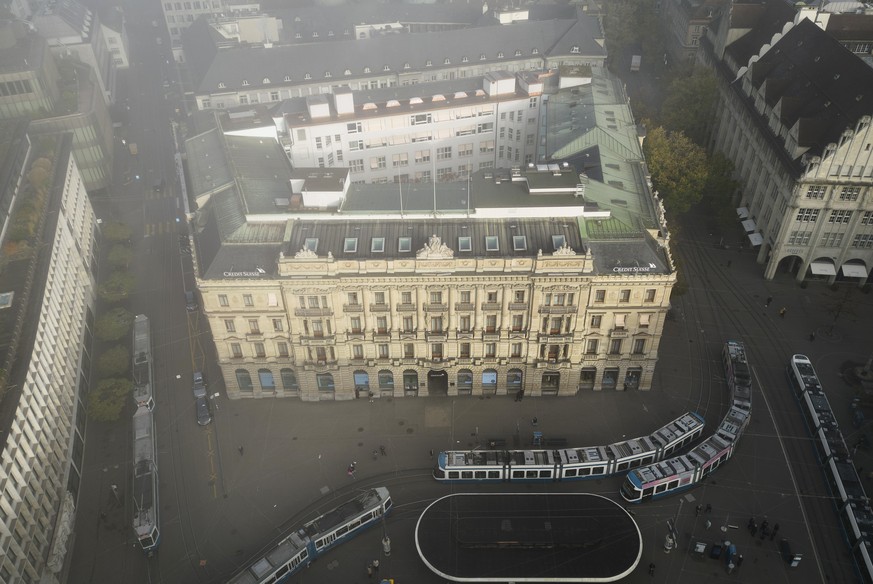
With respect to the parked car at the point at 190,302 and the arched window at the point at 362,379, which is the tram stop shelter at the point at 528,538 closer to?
the arched window at the point at 362,379

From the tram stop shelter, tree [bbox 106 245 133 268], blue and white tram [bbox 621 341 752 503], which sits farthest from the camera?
tree [bbox 106 245 133 268]

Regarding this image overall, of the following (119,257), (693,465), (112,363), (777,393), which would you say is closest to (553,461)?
(693,465)

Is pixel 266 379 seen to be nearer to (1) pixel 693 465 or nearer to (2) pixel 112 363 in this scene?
(2) pixel 112 363

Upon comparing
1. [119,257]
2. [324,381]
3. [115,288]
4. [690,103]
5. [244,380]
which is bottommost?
[324,381]

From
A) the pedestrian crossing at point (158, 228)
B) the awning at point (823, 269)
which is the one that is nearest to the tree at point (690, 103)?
the awning at point (823, 269)

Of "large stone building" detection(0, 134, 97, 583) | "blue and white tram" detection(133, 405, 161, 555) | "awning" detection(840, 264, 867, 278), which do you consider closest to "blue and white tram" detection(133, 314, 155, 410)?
"blue and white tram" detection(133, 405, 161, 555)

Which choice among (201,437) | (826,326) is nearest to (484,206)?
(201,437)

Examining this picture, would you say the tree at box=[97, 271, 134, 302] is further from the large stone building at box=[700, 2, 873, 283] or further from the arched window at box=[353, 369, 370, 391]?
the large stone building at box=[700, 2, 873, 283]
